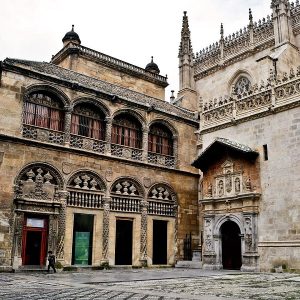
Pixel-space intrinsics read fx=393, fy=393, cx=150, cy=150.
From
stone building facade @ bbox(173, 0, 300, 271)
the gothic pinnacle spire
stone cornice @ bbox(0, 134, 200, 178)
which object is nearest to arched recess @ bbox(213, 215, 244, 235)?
stone building facade @ bbox(173, 0, 300, 271)

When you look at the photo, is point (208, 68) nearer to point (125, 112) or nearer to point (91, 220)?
point (125, 112)

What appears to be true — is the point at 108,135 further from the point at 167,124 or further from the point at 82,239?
the point at 82,239

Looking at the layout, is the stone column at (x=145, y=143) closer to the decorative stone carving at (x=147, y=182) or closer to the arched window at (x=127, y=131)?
the arched window at (x=127, y=131)

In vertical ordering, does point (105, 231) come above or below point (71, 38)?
below

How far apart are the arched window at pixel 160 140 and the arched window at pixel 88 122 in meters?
3.38

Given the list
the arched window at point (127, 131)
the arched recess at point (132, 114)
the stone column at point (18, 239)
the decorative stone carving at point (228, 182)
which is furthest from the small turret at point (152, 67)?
the stone column at point (18, 239)

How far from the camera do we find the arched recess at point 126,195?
21.0 metres

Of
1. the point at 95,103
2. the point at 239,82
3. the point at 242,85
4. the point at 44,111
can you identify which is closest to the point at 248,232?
the point at 95,103

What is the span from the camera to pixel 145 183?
72.8 ft

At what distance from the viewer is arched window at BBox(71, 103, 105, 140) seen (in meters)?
20.6

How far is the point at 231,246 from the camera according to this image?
1909 centimetres

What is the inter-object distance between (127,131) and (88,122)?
2565mm

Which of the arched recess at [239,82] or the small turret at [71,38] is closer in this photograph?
the small turret at [71,38]

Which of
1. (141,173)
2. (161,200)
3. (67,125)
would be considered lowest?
(161,200)
